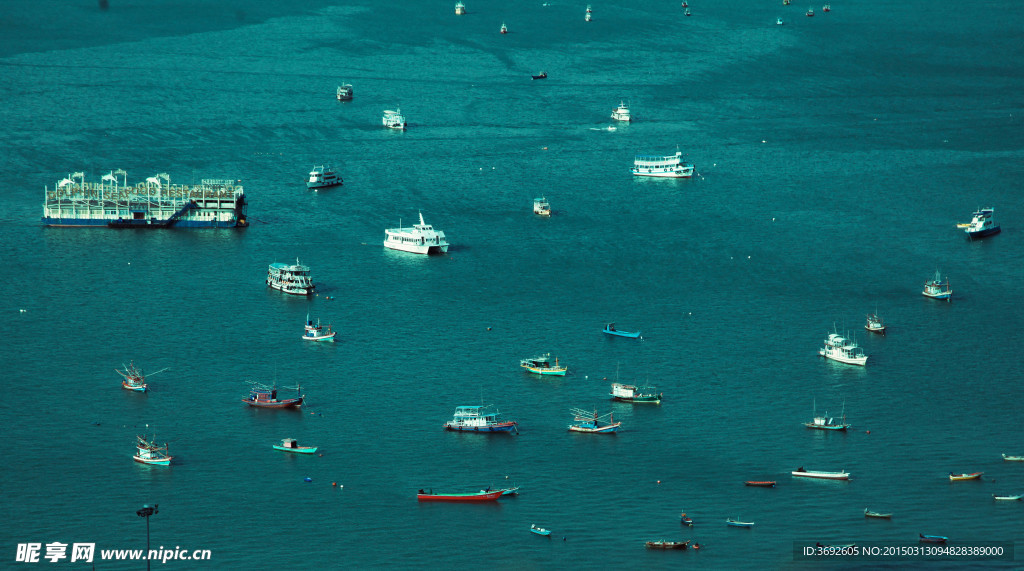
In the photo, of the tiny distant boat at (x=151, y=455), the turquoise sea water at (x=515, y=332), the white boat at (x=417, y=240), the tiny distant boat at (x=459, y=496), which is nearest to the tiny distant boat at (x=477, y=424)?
the turquoise sea water at (x=515, y=332)

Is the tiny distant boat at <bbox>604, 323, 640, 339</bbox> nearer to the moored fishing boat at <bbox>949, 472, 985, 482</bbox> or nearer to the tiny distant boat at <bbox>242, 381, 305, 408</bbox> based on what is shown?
the tiny distant boat at <bbox>242, 381, 305, 408</bbox>

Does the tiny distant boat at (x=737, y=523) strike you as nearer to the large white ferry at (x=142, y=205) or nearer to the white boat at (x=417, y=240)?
the white boat at (x=417, y=240)

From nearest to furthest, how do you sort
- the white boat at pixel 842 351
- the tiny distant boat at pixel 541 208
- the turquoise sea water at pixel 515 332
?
the turquoise sea water at pixel 515 332, the white boat at pixel 842 351, the tiny distant boat at pixel 541 208

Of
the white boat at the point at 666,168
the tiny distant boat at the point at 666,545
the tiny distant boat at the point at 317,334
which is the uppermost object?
the white boat at the point at 666,168

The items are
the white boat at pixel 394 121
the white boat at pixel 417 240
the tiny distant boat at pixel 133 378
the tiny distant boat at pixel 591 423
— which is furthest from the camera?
the white boat at pixel 394 121

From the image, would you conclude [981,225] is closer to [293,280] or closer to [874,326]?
[874,326]

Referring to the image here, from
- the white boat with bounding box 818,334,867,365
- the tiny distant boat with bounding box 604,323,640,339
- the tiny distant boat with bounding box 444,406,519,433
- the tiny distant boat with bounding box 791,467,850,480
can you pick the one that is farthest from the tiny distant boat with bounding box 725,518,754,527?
the tiny distant boat with bounding box 604,323,640,339

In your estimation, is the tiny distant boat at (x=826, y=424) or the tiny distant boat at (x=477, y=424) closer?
the tiny distant boat at (x=477, y=424)
